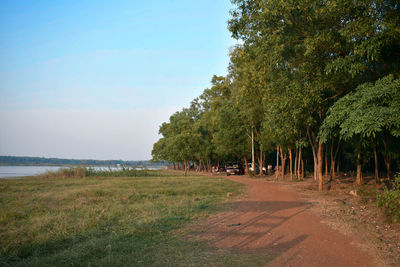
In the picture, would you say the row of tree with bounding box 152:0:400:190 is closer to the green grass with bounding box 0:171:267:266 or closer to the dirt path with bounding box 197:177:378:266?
the dirt path with bounding box 197:177:378:266

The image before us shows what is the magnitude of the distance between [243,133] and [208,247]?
1087 inches

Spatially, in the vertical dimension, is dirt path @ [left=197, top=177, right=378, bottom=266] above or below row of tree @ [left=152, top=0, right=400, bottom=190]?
→ below

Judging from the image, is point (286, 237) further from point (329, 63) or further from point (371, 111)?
point (329, 63)

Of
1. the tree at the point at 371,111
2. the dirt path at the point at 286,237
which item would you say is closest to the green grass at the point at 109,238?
the dirt path at the point at 286,237

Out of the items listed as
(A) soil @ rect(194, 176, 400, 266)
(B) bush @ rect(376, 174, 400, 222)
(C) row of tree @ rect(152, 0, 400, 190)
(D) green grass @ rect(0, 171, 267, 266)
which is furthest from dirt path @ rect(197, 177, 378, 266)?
(C) row of tree @ rect(152, 0, 400, 190)

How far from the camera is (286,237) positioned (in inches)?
272

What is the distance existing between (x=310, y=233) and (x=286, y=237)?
2.61 feet

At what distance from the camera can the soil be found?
5.56 meters

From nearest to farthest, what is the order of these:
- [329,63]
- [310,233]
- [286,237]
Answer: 1. [286,237]
2. [310,233]
3. [329,63]

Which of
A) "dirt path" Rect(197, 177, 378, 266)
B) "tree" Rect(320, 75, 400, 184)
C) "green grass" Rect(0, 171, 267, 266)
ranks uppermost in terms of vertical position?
"tree" Rect(320, 75, 400, 184)

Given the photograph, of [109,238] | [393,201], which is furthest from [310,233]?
[109,238]

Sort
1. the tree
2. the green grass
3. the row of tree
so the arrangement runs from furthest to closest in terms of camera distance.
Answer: the row of tree → the tree → the green grass

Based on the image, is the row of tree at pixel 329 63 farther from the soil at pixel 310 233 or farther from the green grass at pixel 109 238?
the green grass at pixel 109 238

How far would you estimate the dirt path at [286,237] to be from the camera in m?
5.48
